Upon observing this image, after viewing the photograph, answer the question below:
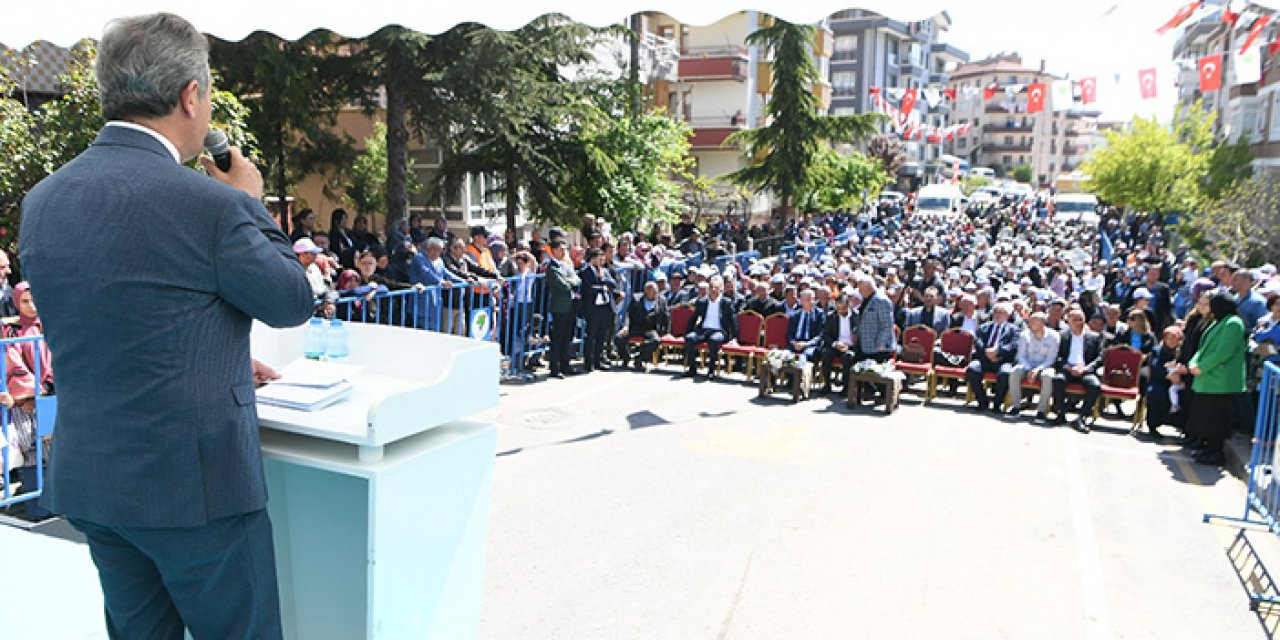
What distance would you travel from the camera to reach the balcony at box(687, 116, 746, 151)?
45.7 m

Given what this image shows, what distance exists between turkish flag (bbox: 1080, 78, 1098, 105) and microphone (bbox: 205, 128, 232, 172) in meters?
26.3

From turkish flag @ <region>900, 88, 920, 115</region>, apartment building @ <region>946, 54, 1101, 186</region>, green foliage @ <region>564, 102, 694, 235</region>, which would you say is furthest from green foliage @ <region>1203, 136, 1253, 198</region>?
apartment building @ <region>946, 54, 1101, 186</region>

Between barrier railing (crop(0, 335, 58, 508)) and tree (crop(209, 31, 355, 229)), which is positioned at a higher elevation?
tree (crop(209, 31, 355, 229))

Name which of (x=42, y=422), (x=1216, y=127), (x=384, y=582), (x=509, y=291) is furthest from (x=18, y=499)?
(x=1216, y=127)

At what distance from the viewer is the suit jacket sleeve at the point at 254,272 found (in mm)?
2133

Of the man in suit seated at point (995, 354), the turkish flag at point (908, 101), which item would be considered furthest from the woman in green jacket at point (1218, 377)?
the turkish flag at point (908, 101)

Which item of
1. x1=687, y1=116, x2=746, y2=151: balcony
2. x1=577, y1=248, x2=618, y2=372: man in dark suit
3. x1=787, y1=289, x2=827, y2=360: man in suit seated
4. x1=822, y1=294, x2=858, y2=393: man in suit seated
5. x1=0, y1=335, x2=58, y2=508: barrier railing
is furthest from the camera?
x1=687, y1=116, x2=746, y2=151: balcony

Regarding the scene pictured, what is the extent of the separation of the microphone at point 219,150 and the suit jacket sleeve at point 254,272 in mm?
270

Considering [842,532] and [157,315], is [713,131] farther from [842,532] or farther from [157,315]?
[157,315]

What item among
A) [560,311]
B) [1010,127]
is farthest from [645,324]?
[1010,127]

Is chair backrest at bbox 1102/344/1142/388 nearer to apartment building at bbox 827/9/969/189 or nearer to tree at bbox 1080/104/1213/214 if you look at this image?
tree at bbox 1080/104/1213/214

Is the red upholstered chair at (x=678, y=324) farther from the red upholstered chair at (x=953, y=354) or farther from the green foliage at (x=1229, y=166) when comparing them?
the green foliage at (x=1229, y=166)

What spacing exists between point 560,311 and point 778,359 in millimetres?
3033

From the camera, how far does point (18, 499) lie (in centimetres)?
606
